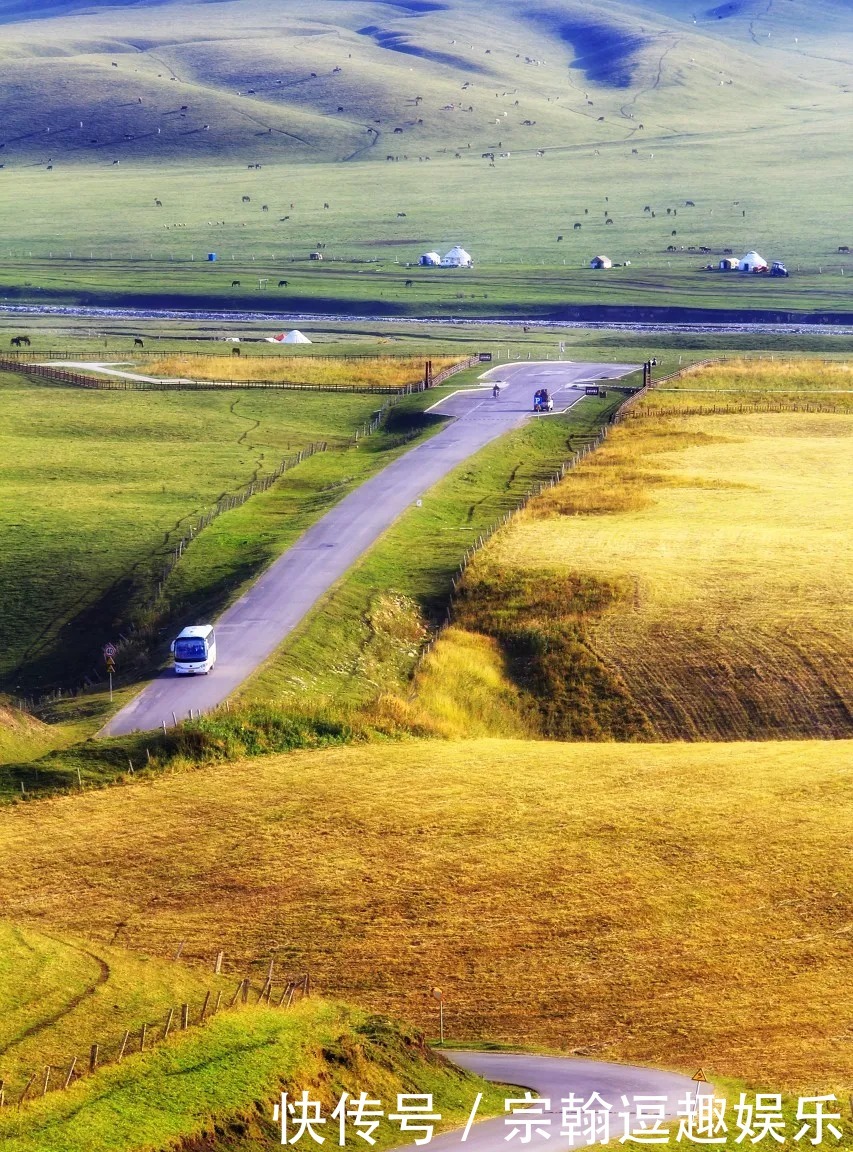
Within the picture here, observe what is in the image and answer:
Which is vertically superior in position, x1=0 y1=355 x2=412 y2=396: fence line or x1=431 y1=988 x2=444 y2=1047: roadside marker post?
x1=0 y1=355 x2=412 y2=396: fence line

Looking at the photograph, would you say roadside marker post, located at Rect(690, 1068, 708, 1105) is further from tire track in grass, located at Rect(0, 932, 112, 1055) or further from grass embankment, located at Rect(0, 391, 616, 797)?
grass embankment, located at Rect(0, 391, 616, 797)

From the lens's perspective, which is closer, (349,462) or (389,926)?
(389,926)

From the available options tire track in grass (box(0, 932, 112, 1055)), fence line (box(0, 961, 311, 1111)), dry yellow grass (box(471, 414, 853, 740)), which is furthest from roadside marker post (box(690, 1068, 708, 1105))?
dry yellow grass (box(471, 414, 853, 740))

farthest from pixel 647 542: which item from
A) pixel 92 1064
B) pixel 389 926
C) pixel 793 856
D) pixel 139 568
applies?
pixel 92 1064

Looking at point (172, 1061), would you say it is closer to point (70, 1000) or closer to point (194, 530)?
point (70, 1000)

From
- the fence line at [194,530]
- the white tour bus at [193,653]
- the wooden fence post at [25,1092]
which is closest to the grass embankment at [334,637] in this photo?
the fence line at [194,530]

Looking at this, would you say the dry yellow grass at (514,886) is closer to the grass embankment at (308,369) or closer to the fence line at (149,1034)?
the fence line at (149,1034)

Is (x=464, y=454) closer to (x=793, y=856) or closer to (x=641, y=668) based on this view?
(x=641, y=668)
